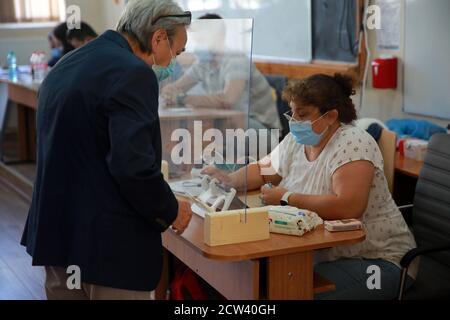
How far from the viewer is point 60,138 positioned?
1809mm

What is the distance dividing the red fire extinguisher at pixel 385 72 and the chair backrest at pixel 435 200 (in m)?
1.42

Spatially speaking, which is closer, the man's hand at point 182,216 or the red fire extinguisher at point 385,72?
the man's hand at point 182,216

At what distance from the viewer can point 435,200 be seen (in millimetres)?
2678

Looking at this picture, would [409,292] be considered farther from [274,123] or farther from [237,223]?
[274,123]

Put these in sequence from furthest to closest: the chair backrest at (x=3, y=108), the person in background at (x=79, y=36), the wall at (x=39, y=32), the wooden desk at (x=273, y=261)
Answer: the wall at (x=39, y=32) → the chair backrest at (x=3, y=108) → the person in background at (x=79, y=36) → the wooden desk at (x=273, y=261)

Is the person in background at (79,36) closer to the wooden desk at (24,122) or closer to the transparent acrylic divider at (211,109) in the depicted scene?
the wooden desk at (24,122)

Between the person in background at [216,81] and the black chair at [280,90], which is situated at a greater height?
the person in background at [216,81]

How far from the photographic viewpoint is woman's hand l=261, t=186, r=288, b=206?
252 centimetres

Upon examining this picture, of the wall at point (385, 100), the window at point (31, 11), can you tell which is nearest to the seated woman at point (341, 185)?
the wall at point (385, 100)

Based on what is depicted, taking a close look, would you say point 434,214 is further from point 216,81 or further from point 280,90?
point 280,90

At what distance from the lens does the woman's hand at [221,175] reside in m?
2.30

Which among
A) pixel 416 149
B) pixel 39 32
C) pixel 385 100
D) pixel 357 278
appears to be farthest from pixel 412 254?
pixel 39 32
